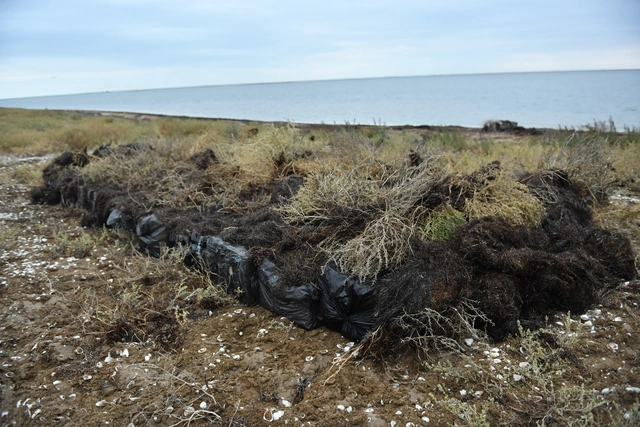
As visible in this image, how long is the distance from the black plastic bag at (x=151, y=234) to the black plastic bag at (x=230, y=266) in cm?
74

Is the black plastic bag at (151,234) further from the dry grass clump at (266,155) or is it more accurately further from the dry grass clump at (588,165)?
the dry grass clump at (588,165)

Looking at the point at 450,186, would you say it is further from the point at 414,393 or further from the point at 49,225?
the point at 49,225

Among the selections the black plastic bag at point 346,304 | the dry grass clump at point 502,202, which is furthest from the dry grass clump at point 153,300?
the dry grass clump at point 502,202

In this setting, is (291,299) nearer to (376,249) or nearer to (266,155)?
(376,249)

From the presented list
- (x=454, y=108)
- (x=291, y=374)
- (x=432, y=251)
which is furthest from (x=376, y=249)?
(x=454, y=108)

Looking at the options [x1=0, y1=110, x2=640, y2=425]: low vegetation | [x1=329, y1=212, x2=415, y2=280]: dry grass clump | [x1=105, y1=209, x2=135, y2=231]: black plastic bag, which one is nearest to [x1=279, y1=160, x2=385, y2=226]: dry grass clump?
[x1=0, y1=110, x2=640, y2=425]: low vegetation

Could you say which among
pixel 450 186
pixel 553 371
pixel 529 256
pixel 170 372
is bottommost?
pixel 170 372

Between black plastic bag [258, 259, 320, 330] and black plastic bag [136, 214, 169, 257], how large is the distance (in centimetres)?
183

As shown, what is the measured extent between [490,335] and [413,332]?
63cm

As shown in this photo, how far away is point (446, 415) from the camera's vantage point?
261 cm

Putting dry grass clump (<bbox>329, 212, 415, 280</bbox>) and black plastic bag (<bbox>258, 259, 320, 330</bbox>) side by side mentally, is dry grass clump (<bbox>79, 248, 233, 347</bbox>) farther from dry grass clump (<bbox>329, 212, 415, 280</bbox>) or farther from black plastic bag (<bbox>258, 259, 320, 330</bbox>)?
dry grass clump (<bbox>329, 212, 415, 280</bbox>)

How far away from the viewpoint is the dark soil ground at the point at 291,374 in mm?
2639

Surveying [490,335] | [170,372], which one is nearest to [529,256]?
[490,335]

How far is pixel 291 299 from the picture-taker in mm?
3641
